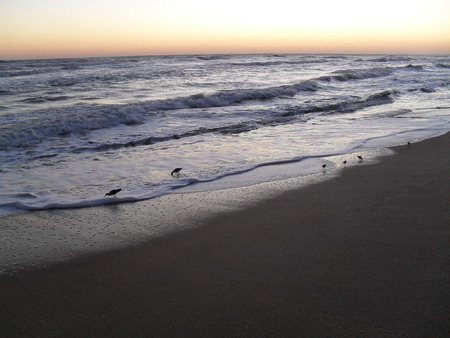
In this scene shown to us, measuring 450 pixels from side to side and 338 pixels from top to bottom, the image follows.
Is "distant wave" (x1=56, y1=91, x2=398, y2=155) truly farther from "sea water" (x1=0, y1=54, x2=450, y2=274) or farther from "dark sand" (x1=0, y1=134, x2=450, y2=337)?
"dark sand" (x1=0, y1=134, x2=450, y2=337)

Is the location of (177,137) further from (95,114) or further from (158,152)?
(95,114)

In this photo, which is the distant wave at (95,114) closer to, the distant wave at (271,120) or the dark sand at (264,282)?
the distant wave at (271,120)

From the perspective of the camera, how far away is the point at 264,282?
2812 mm

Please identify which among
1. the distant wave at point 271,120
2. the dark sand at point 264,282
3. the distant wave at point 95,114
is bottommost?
the dark sand at point 264,282

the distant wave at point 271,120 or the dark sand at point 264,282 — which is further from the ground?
the distant wave at point 271,120

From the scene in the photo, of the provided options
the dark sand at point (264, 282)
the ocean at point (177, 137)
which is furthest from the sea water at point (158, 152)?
the dark sand at point (264, 282)

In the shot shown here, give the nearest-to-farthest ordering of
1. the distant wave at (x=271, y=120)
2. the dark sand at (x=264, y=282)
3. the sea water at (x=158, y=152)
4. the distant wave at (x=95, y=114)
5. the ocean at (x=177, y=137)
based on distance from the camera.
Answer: the dark sand at (x=264, y=282)
the sea water at (x=158, y=152)
the ocean at (x=177, y=137)
the distant wave at (x=271, y=120)
the distant wave at (x=95, y=114)

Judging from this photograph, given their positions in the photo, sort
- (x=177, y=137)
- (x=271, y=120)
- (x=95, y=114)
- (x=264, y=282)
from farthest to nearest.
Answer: (x=95, y=114)
(x=271, y=120)
(x=177, y=137)
(x=264, y=282)

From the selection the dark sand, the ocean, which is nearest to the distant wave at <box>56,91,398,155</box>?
the ocean

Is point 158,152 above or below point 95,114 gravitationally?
below

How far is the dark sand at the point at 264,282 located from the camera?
2.37 m

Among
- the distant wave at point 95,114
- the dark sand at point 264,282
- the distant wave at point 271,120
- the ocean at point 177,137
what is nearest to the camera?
the dark sand at point 264,282

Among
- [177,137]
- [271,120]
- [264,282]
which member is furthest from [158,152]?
[264,282]

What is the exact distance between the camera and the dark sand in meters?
2.37
